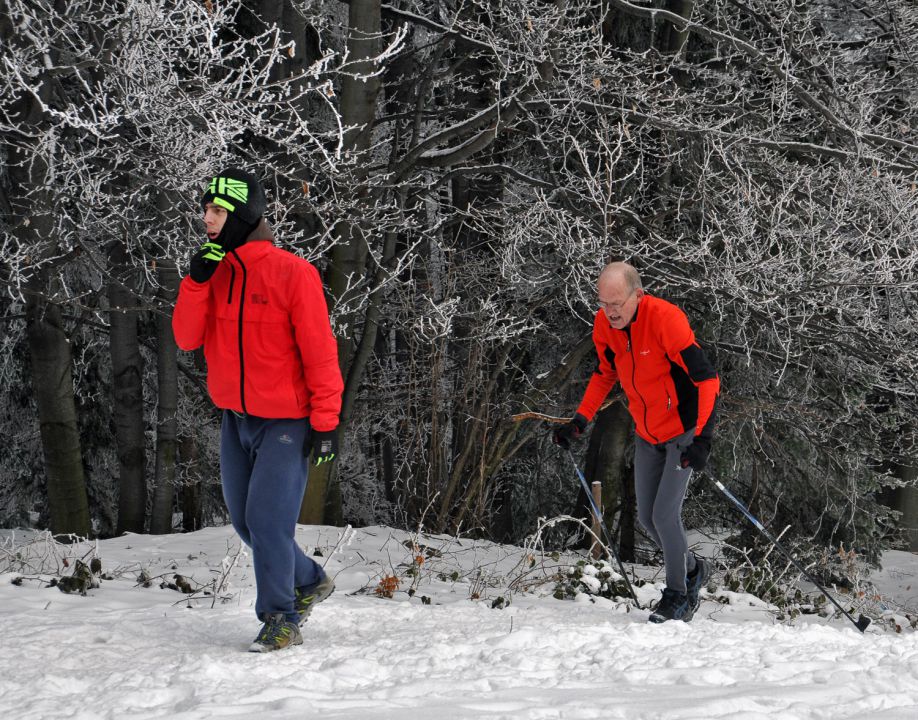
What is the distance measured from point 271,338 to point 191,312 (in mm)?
348

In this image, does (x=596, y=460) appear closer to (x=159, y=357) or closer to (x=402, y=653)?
(x=159, y=357)

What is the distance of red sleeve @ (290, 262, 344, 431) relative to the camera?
365 centimetres

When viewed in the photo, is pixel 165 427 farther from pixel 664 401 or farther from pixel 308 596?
pixel 664 401

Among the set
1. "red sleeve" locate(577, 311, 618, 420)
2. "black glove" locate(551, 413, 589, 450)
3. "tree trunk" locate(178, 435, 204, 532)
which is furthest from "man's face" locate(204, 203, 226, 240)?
"tree trunk" locate(178, 435, 204, 532)

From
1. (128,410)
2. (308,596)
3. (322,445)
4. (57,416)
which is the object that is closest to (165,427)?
(128,410)

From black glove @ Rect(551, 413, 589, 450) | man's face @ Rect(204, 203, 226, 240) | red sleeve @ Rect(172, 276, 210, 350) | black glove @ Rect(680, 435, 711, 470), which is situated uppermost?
man's face @ Rect(204, 203, 226, 240)

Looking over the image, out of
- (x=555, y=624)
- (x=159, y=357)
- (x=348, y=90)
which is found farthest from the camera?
(x=159, y=357)

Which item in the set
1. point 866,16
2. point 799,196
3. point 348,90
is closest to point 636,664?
point 348,90

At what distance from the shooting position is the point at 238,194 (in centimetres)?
374

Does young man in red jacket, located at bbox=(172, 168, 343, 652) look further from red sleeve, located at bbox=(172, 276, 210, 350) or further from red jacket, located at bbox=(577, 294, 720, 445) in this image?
red jacket, located at bbox=(577, 294, 720, 445)

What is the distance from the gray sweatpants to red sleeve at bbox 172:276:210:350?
2288 millimetres

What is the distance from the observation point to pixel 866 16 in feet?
34.7

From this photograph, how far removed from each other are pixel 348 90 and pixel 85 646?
5547 millimetres

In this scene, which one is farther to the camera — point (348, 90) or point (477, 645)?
point (348, 90)
